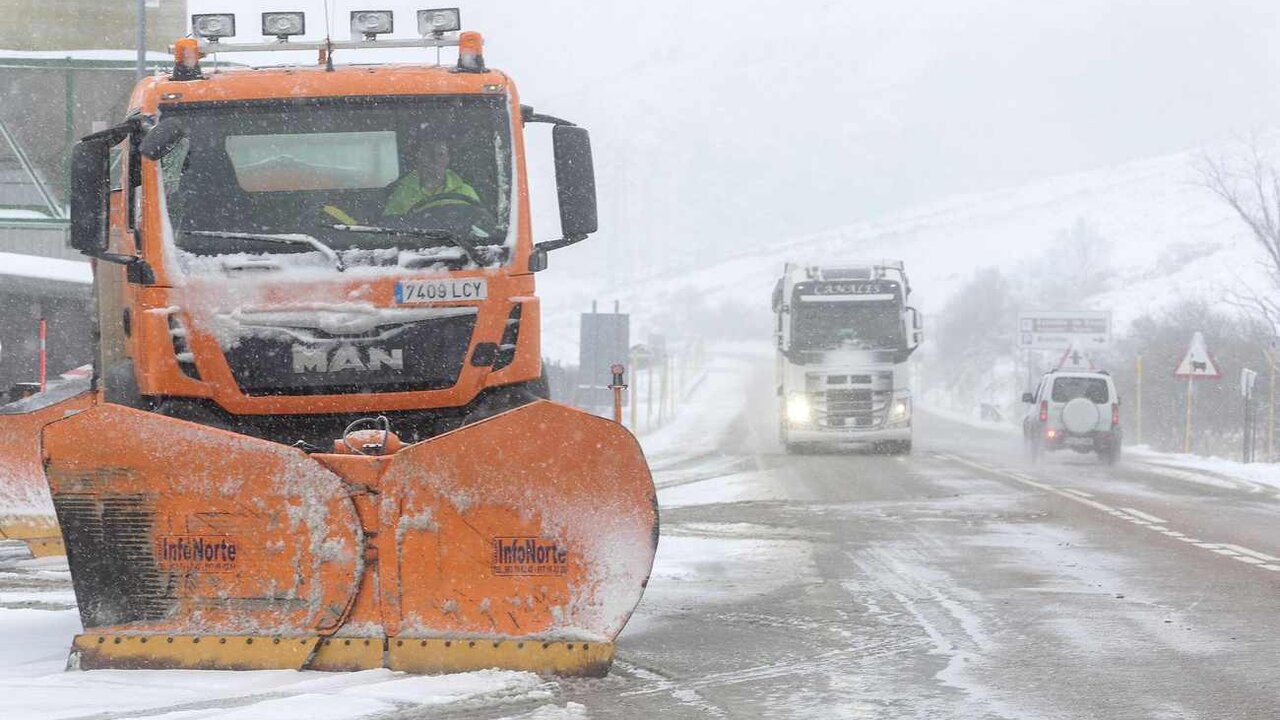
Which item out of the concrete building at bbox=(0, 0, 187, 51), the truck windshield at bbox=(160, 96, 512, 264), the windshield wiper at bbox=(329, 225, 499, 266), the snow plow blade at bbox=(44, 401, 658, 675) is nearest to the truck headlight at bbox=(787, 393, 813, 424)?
the concrete building at bbox=(0, 0, 187, 51)

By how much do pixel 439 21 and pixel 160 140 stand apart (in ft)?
6.29

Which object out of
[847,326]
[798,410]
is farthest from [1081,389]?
[798,410]

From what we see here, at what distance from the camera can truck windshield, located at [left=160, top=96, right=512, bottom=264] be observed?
333 inches

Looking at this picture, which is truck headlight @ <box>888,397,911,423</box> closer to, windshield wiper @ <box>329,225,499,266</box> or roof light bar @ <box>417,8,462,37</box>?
roof light bar @ <box>417,8,462,37</box>

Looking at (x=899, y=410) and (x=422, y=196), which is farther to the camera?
(x=899, y=410)

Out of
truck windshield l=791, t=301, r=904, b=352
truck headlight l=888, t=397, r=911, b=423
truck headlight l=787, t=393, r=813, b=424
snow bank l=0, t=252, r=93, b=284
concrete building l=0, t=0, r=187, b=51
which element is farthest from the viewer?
concrete building l=0, t=0, r=187, b=51

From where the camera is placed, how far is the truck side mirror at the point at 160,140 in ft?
28.1

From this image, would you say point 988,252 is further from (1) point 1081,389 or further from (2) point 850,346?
(2) point 850,346

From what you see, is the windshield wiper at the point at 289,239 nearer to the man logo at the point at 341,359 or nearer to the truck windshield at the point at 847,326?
the man logo at the point at 341,359

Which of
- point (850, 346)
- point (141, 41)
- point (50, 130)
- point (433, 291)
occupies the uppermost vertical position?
point (141, 41)

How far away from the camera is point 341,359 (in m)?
8.29

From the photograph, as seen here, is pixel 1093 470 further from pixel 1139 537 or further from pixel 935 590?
pixel 935 590

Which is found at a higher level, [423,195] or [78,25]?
[78,25]

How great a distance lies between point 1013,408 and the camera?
207 ft
